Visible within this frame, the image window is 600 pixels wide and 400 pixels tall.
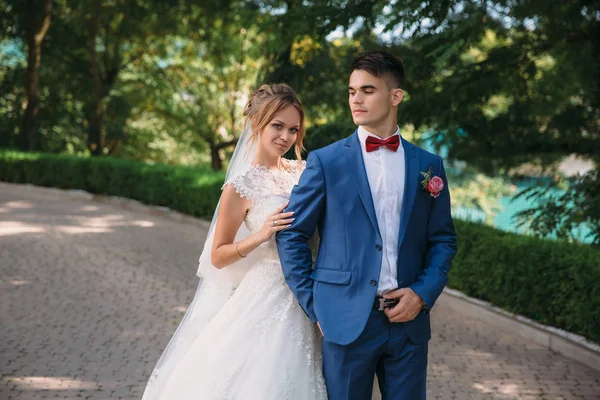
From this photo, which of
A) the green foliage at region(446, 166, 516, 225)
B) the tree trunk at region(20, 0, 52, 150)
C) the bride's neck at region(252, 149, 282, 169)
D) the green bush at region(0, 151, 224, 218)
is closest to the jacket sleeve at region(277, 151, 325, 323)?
the bride's neck at region(252, 149, 282, 169)

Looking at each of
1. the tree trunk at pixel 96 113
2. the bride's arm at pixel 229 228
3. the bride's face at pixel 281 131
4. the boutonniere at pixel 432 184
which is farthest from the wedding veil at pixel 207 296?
the tree trunk at pixel 96 113

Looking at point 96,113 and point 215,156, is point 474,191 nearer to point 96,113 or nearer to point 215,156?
point 215,156

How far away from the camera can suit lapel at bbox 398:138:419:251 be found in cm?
315

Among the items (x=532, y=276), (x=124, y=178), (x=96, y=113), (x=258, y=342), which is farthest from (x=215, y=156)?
(x=258, y=342)

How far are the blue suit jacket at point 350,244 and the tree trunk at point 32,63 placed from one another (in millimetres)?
22107

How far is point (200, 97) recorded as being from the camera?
2672cm

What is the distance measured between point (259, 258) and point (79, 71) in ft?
80.9

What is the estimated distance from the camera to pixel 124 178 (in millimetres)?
17531

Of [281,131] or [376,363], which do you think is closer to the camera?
[376,363]

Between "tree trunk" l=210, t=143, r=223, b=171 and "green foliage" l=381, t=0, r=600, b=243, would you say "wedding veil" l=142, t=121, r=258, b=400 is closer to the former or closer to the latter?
"green foliage" l=381, t=0, r=600, b=243

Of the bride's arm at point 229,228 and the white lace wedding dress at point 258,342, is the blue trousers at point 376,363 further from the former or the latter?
the bride's arm at point 229,228

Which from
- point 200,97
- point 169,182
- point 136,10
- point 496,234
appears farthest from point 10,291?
point 200,97

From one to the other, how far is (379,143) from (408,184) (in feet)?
0.69

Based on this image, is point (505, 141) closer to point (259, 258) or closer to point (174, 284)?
point (174, 284)
